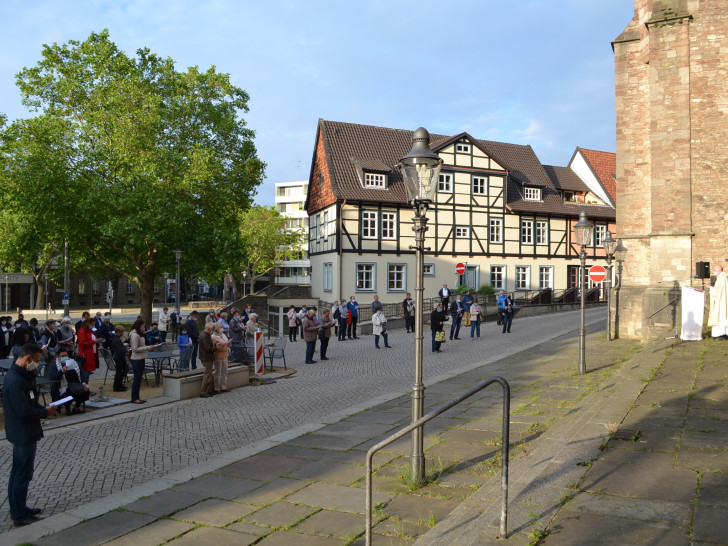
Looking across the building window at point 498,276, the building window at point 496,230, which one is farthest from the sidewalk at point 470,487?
the building window at point 496,230

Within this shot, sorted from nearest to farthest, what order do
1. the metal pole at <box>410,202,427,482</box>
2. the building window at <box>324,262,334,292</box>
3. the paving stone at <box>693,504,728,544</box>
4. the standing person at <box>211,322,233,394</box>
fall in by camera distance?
1. the paving stone at <box>693,504,728,544</box>
2. the metal pole at <box>410,202,427,482</box>
3. the standing person at <box>211,322,233,394</box>
4. the building window at <box>324,262,334,292</box>

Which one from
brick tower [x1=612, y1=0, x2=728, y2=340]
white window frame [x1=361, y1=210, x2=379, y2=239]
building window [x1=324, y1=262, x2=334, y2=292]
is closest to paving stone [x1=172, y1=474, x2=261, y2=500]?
brick tower [x1=612, y1=0, x2=728, y2=340]

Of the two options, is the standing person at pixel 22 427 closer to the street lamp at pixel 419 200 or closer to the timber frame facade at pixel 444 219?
the street lamp at pixel 419 200

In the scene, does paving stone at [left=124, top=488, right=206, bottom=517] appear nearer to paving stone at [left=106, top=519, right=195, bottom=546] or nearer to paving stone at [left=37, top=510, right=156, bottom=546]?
paving stone at [left=37, top=510, right=156, bottom=546]

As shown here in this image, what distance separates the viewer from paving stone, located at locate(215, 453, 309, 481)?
6912mm

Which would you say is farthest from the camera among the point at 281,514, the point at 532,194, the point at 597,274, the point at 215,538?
the point at 532,194

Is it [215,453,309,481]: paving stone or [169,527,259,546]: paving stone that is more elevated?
[169,527,259,546]: paving stone

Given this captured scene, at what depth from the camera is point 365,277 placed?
1399 inches

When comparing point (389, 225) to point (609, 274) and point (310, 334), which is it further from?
point (310, 334)

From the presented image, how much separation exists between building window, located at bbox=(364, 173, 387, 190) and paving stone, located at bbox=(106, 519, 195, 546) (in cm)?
3132

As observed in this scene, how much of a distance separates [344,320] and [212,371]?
39.3ft

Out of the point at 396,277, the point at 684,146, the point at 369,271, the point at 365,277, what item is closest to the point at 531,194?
the point at 396,277

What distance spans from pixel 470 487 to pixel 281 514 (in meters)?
1.90

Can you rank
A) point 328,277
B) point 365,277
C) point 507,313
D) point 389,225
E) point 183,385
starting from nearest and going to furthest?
1. point 183,385
2. point 507,313
3. point 365,277
4. point 389,225
5. point 328,277
